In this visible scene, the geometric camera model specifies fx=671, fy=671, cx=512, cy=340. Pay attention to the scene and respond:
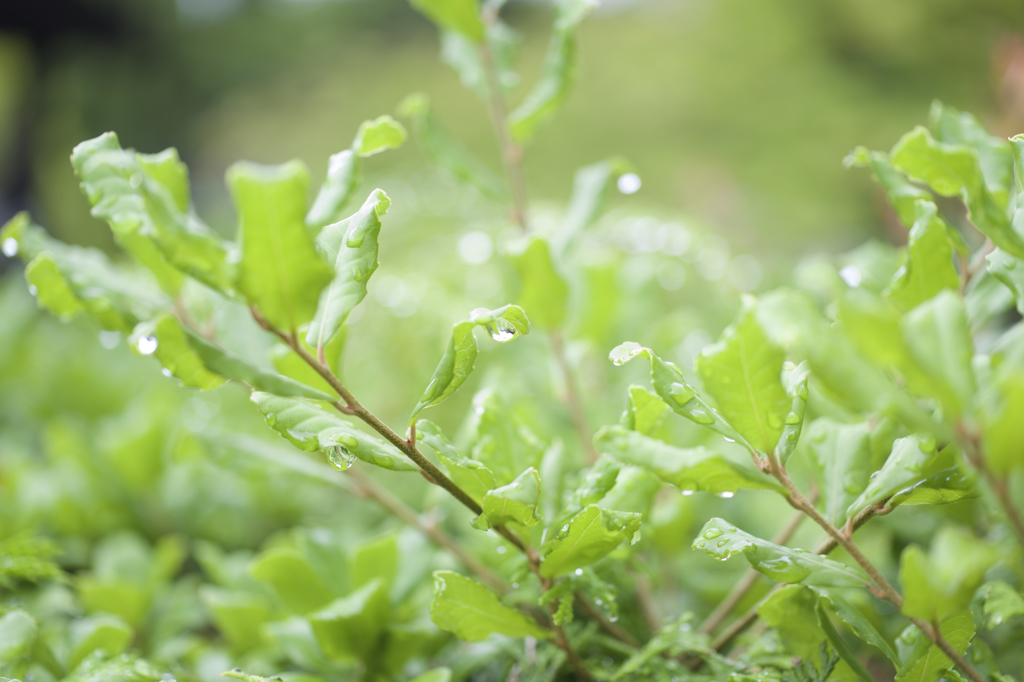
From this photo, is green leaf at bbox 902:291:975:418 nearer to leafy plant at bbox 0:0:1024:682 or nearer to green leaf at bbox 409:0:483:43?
leafy plant at bbox 0:0:1024:682

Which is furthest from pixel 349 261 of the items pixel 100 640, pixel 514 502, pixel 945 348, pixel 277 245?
pixel 100 640

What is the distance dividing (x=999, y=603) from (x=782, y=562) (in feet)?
0.55

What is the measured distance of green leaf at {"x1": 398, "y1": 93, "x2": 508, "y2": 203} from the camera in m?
0.55

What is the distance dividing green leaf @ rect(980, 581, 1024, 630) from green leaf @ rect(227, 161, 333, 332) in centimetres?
41

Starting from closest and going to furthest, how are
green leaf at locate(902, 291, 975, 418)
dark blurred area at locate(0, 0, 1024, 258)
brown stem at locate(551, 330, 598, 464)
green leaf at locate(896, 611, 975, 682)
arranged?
green leaf at locate(902, 291, 975, 418) → green leaf at locate(896, 611, 975, 682) → brown stem at locate(551, 330, 598, 464) → dark blurred area at locate(0, 0, 1024, 258)

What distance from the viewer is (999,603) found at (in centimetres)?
39

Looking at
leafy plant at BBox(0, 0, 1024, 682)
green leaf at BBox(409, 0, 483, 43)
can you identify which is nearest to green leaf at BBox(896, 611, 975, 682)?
leafy plant at BBox(0, 0, 1024, 682)

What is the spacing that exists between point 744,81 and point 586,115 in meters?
0.74

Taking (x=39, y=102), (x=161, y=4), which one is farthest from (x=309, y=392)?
(x=161, y=4)

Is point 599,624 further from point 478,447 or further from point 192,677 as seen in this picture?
point 192,677

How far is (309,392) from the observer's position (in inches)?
12.6

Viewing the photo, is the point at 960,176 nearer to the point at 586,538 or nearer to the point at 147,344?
the point at 586,538

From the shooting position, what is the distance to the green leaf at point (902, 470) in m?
0.30

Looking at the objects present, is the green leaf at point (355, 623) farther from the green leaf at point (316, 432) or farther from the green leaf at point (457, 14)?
the green leaf at point (457, 14)
